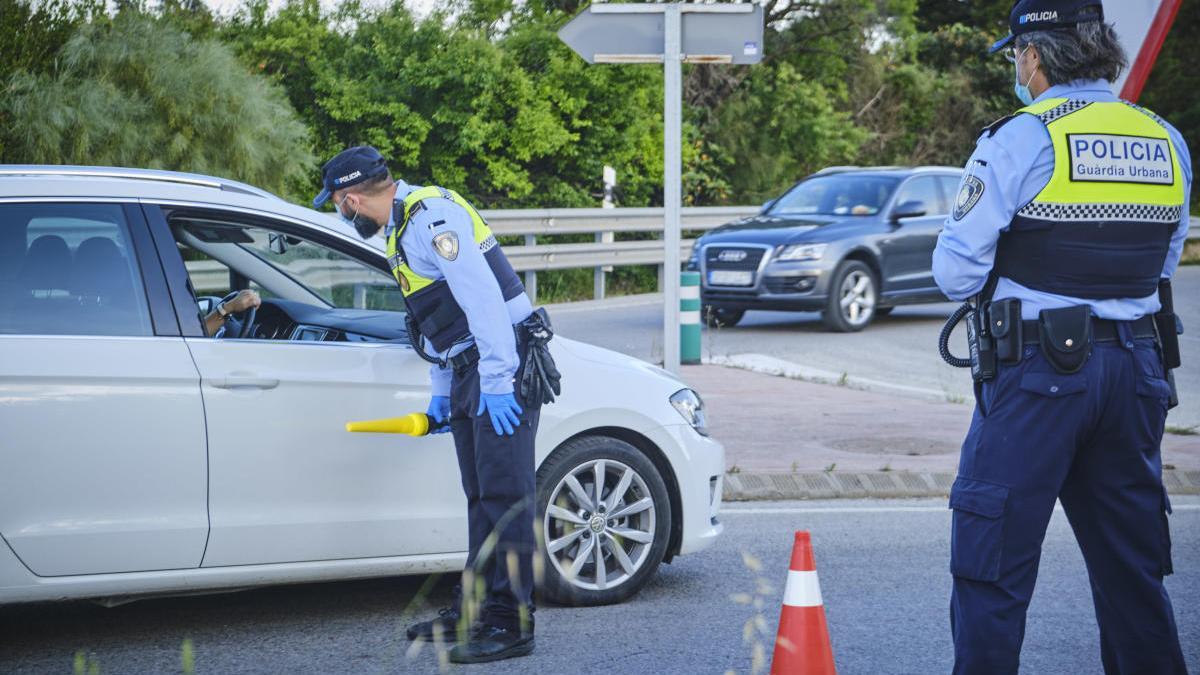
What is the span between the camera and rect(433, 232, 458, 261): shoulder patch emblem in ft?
15.8

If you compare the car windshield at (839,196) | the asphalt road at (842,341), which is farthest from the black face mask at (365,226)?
the car windshield at (839,196)

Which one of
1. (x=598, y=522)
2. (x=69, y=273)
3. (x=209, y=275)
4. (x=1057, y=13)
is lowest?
(x=598, y=522)

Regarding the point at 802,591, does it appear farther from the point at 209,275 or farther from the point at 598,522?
the point at 209,275

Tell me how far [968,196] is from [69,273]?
117 inches

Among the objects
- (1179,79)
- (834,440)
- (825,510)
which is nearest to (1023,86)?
(825,510)

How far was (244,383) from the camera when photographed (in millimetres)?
5039

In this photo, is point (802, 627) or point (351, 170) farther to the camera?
point (351, 170)

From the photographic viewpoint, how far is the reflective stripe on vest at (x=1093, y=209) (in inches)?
145

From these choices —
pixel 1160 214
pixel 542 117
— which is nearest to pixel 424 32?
pixel 542 117

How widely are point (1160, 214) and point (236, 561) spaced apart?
316 centimetres

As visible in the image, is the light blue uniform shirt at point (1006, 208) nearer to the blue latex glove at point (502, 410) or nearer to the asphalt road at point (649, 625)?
the blue latex glove at point (502, 410)

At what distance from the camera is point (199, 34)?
1611cm

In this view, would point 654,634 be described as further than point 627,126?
No

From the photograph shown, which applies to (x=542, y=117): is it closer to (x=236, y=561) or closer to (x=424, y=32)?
(x=424, y=32)
